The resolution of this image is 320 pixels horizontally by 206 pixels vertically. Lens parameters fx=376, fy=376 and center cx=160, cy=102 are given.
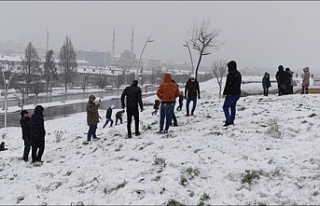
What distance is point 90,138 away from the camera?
38.5 ft

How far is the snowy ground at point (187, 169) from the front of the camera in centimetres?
601

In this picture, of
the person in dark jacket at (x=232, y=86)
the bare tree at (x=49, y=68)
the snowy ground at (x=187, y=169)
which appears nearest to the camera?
the snowy ground at (x=187, y=169)

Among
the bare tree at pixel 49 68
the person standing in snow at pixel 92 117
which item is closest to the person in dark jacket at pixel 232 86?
the person standing in snow at pixel 92 117

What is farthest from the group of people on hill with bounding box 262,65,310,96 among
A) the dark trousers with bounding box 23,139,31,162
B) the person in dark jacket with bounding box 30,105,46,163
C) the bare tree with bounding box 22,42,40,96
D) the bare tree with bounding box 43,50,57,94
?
the bare tree with bounding box 43,50,57,94

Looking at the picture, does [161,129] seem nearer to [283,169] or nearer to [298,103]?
[283,169]

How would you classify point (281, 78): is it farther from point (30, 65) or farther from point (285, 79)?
point (30, 65)

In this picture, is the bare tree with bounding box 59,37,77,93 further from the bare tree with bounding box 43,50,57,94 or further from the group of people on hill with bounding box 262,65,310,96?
the group of people on hill with bounding box 262,65,310,96

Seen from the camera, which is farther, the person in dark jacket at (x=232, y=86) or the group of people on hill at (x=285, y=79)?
the group of people on hill at (x=285, y=79)

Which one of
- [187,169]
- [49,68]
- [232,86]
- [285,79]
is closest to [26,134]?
[187,169]

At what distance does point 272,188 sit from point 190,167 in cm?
156

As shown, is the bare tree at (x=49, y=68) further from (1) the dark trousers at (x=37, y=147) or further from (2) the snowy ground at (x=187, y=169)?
(1) the dark trousers at (x=37, y=147)

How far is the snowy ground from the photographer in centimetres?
601

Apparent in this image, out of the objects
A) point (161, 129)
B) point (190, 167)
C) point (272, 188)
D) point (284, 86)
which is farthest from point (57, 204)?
point (284, 86)

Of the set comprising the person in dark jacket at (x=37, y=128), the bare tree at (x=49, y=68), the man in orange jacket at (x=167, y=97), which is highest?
the bare tree at (x=49, y=68)
